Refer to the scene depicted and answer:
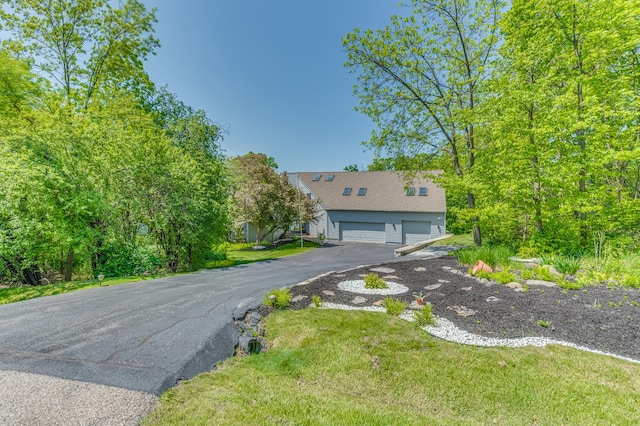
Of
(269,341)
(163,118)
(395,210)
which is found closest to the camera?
(269,341)

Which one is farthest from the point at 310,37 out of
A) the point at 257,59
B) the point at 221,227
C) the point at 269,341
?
the point at 269,341

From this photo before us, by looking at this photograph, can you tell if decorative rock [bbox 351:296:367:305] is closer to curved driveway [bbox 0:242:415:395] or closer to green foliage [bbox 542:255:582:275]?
curved driveway [bbox 0:242:415:395]

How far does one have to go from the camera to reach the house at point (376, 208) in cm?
1978

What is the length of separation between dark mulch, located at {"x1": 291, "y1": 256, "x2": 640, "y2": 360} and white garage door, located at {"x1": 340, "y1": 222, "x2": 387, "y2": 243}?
44.5 ft

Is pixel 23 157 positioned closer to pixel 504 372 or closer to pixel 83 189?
pixel 83 189

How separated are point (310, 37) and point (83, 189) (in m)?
12.1

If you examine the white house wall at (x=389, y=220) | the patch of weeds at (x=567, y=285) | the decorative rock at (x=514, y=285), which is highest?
the white house wall at (x=389, y=220)

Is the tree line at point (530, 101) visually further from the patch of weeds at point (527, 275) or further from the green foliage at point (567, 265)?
the patch of weeds at point (527, 275)

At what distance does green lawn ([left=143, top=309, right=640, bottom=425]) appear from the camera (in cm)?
267

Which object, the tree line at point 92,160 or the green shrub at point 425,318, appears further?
the tree line at point 92,160

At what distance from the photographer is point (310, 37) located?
14203 millimetres

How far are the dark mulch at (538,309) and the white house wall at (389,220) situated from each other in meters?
12.9

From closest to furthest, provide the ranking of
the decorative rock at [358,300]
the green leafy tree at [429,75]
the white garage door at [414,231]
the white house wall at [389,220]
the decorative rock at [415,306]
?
1. the decorative rock at [415,306]
2. the decorative rock at [358,300]
3. the green leafy tree at [429,75]
4. the white house wall at [389,220]
5. the white garage door at [414,231]

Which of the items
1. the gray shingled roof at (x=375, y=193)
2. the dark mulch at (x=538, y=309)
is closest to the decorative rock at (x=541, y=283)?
the dark mulch at (x=538, y=309)
